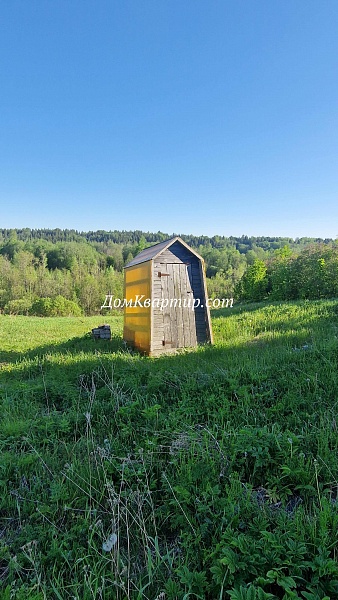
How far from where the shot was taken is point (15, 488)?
2873 mm

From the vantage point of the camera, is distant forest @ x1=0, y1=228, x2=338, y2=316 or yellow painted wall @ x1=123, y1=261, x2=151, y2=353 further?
distant forest @ x1=0, y1=228, x2=338, y2=316

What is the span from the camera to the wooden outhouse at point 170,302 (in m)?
10.3

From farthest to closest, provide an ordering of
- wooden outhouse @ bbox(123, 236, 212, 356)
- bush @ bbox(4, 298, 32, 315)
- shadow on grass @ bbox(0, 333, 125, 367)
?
bush @ bbox(4, 298, 32, 315)
wooden outhouse @ bbox(123, 236, 212, 356)
shadow on grass @ bbox(0, 333, 125, 367)

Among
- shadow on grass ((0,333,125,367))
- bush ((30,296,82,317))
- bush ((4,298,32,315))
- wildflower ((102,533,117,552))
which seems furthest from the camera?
bush ((4,298,32,315))

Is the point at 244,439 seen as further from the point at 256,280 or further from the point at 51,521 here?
the point at 256,280

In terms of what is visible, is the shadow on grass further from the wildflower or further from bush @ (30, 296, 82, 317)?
bush @ (30, 296, 82, 317)

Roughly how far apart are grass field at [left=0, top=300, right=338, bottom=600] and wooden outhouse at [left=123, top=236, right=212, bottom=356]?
513 cm

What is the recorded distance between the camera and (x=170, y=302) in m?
10.5

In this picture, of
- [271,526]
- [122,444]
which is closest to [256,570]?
[271,526]

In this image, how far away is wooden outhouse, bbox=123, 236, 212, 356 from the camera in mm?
10281

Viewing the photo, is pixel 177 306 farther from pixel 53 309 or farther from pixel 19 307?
pixel 19 307

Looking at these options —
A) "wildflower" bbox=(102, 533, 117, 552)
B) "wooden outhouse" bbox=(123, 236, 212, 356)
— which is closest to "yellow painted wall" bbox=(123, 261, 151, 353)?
"wooden outhouse" bbox=(123, 236, 212, 356)

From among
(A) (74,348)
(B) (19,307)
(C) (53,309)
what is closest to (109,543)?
(A) (74,348)

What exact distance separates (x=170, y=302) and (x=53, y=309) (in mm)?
33391
